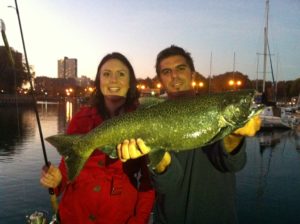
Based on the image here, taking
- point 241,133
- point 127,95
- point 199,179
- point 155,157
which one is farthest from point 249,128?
point 127,95

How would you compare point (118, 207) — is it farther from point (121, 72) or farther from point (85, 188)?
point (121, 72)

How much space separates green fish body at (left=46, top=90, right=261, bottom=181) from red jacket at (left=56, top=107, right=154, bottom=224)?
17.3 inches

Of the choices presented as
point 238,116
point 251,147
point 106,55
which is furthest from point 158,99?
point 251,147

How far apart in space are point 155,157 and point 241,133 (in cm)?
98

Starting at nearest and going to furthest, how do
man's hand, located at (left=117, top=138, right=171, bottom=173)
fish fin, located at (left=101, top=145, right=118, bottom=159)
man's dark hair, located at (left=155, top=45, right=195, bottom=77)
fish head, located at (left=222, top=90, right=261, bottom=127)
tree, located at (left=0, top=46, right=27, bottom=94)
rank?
fish head, located at (left=222, top=90, right=261, bottom=127) < man's hand, located at (left=117, top=138, right=171, bottom=173) < fish fin, located at (left=101, top=145, right=118, bottom=159) < man's dark hair, located at (left=155, top=45, right=195, bottom=77) < tree, located at (left=0, top=46, right=27, bottom=94)

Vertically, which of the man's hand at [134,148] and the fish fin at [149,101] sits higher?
the fish fin at [149,101]

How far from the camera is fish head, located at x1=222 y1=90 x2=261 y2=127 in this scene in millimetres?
3746

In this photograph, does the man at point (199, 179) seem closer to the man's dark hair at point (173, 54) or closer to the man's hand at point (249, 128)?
the man's hand at point (249, 128)

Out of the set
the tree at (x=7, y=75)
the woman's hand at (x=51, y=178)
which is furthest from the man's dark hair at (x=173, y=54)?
the tree at (x=7, y=75)

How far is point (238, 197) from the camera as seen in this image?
17.0 metres

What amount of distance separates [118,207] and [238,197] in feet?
44.2

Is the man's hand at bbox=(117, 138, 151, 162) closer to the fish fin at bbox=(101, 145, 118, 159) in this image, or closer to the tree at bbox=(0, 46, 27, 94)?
the fish fin at bbox=(101, 145, 118, 159)

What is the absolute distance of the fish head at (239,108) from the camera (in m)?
3.75

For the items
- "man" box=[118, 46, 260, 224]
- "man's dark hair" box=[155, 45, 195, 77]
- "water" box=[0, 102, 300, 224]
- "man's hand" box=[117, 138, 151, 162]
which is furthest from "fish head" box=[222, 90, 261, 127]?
"water" box=[0, 102, 300, 224]
